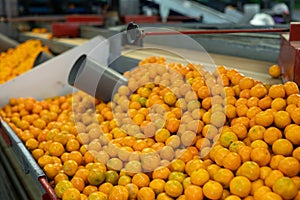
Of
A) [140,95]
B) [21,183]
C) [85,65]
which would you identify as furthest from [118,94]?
[21,183]

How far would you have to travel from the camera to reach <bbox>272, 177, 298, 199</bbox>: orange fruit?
1.26 m

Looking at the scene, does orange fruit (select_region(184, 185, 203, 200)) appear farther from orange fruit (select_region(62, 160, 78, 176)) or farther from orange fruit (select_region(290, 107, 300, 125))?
orange fruit (select_region(62, 160, 78, 176))

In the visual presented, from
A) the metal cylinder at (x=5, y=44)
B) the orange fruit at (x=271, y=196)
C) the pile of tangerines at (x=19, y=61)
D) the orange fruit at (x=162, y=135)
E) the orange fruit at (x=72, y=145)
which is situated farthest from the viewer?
the metal cylinder at (x=5, y=44)

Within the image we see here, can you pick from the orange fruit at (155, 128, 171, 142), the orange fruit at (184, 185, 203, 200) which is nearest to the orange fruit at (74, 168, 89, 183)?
the orange fruit at (155, 128, 171, 142)

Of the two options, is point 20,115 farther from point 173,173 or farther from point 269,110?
point 269,110

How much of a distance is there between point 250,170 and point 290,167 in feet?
0.46

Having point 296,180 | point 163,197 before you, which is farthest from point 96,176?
point 296,180

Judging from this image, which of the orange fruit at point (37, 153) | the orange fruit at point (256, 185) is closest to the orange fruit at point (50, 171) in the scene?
the orange fruit at point (37, 153)

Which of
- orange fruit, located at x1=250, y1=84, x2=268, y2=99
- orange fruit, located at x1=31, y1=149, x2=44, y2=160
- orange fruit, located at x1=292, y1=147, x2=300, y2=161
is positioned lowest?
orange fruit, located at x1=31, y1=149, x2=44, y2=160

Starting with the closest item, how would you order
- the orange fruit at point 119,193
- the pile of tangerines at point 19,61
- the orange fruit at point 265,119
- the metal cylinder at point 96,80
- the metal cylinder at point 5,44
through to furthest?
the orange fruit at point 119,193
the orange fruit at point 265,119
the metal cylinder at point 96,80
the pile of tangerines at point 19,61
the metal cylinder at point 5,44

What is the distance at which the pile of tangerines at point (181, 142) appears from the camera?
4.61 feet

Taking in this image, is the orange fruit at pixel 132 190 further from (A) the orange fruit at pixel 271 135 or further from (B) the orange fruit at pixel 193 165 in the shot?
(A) the orange fruit at pixel 271 135

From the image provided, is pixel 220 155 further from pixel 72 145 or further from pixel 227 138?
pixel 72 145

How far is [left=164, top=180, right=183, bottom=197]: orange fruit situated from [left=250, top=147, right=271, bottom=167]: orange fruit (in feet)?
1.01
